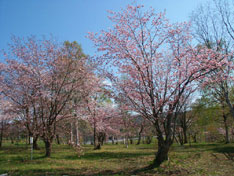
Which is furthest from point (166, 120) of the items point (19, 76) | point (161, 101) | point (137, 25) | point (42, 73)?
point (19, 76)

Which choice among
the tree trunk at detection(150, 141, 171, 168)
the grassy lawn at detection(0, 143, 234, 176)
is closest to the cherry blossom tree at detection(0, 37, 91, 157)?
the grassy lawn at detection(0, 143, 234, 176)

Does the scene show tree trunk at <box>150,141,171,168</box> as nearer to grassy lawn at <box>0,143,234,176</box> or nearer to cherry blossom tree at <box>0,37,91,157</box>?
grassy lawn at <box>0,143,234,176</box>

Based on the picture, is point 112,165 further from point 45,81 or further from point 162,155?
point 45,81

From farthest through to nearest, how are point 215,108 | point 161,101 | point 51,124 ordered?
1. point 215,108
2. point 51,124
3. point 161,101

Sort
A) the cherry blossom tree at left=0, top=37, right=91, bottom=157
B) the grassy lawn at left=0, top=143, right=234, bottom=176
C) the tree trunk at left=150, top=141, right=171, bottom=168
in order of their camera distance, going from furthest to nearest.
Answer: the cherry blossom tree at left=0, top=37, right=91, bottom=157, the tree trunk at left=150, top=141, right=171, bottom=168, the grassy lawn at left=0, top=143, right=234, bottom=176

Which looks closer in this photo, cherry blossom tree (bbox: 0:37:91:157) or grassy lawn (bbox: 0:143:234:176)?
grassy lawn (bbox: 0:143:234:176)

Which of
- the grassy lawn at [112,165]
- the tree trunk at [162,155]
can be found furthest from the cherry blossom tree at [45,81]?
the tree trunk at [162,155]

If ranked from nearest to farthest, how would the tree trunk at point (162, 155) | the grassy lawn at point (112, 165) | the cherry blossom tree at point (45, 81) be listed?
the grassy lawn at point (112, 165)
the tree trunk at point (162, 155)
the cherry blossom tree at point (45, 81)

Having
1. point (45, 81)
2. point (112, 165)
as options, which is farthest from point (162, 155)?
point (45, 81)

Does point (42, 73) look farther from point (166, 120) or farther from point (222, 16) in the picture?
point (222, 16)

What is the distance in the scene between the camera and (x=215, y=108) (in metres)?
23.8

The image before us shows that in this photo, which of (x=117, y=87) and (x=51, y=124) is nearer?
(x=117, y=87)

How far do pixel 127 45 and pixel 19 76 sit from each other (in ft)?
27.2

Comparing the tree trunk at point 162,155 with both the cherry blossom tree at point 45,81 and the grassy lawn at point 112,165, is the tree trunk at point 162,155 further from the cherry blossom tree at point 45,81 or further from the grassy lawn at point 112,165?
the cherry blossom tree at point 45,81
